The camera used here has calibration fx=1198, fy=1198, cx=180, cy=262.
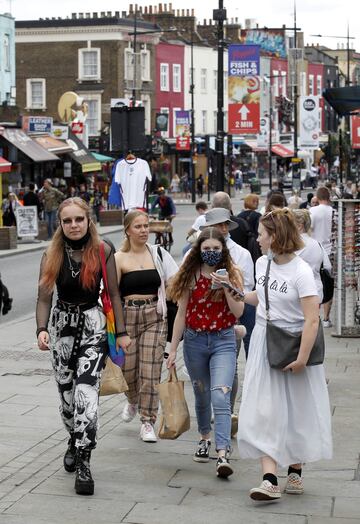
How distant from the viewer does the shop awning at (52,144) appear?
43844mm

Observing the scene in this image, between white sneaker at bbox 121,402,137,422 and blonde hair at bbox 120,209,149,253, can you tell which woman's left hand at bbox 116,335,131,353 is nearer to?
blonde hair at bbox 120,209,149,253

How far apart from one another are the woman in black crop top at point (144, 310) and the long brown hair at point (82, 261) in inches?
50.5

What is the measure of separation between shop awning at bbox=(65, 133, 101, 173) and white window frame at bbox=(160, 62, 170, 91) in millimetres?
30636

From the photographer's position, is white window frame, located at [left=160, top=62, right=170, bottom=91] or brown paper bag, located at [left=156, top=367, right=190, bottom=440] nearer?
brown paper bag, located at [left=156, top=367, right=190, bottom=440]

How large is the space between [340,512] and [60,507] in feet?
5.38

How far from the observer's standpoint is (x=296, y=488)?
24.1ft

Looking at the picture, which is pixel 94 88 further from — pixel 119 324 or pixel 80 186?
pixel 119 324

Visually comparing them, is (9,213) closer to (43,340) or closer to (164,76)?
(43,340)

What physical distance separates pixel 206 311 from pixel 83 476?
56.8 inches

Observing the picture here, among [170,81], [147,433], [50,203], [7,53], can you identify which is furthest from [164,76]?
[147,433]

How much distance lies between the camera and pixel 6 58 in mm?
59500

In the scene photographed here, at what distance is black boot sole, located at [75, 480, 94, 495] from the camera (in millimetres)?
7305

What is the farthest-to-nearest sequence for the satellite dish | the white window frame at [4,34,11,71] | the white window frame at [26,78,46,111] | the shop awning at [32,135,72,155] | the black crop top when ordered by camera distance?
the white window frame at [26,78,46,111] < the white window frame at [4,34,11,71] < the satellite dish < the shop awning at [32,135,72,155] < the black crop top

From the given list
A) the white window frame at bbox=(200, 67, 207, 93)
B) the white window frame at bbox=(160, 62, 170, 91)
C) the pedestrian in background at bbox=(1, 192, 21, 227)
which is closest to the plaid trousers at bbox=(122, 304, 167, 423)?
the pedestrian in background at bbox=(1, 192, 21, 227)
